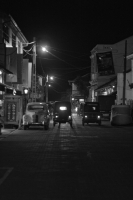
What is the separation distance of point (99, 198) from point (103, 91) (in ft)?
227

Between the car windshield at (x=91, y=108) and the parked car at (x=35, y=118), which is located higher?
A: the car windshield at (x=91, y=108)

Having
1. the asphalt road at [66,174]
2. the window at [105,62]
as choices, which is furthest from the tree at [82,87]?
the asphalt road at [66,174]

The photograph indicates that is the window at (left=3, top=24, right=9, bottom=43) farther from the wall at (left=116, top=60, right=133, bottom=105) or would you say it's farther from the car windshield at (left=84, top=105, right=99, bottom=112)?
the wall at (left=116, top=60, right=133, bottom=105)

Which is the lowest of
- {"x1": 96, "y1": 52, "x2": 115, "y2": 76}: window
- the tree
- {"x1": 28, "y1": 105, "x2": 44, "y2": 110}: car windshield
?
{"x1": 28, "y1": 105, "x2": 44, "y2": 110}: car windshield

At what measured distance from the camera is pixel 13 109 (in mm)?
32875

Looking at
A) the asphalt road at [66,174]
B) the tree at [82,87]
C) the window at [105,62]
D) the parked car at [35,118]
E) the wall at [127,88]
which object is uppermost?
the window at [105,62]

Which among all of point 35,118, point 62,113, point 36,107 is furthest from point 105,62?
point 35,118

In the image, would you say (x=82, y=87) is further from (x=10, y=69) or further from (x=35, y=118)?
(x=35, y=118)

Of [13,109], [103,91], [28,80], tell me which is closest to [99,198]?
[13,109]

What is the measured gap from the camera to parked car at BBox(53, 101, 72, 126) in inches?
1507

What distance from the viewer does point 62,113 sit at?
38.7 m

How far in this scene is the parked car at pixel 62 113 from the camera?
38.3 meters

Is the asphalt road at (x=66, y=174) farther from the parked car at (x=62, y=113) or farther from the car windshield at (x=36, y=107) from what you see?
the parked car at (x=62, y=113)

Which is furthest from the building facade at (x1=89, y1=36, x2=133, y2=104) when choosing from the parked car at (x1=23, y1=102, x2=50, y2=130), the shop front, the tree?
the shop front
